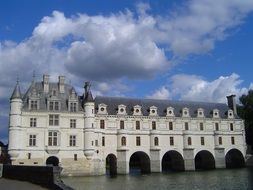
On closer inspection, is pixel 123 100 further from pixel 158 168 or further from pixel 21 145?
pixel 21 145

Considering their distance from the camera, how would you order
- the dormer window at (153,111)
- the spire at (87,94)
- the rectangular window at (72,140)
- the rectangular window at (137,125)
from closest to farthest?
the rectangular window at (72,140) → the spire at (87,94) → the rectangular window at (137,125) → the dormer window at (153,111)

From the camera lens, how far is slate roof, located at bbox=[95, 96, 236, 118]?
50.8 m

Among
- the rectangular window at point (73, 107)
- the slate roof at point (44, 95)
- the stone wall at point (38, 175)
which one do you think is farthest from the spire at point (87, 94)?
the stone wall at point (38, 175)

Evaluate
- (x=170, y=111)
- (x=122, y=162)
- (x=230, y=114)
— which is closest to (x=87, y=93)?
(x=122, y=162)

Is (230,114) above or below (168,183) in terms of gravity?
above

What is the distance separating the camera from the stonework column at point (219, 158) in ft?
178

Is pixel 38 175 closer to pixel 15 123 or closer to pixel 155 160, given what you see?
pixel 15 123

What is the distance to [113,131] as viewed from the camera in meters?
48.7

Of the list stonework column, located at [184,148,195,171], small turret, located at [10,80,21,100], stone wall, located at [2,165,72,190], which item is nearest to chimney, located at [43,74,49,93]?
small turret, located at [10,80,21,100]

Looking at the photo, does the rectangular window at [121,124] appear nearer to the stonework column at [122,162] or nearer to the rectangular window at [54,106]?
the stonework column at [122,162]

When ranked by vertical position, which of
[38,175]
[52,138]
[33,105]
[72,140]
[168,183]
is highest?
[33,105]

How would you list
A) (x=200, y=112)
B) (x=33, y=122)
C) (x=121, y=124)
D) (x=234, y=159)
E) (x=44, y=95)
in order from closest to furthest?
(x=33, y=122)
(x=44, y=95)
(x=121, y=124)
(x=200, y=112)
(x=234, y=159)

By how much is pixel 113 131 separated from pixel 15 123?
12.8 meters

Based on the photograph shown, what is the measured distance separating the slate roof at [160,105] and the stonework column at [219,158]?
214 inches
